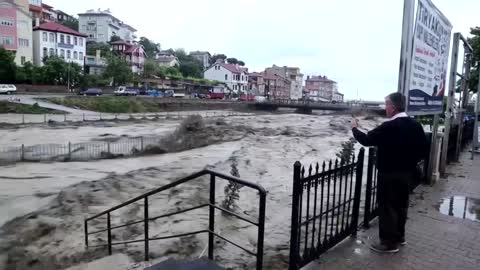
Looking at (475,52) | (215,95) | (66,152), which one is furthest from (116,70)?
(475,52)

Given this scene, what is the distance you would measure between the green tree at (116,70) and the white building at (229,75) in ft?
142

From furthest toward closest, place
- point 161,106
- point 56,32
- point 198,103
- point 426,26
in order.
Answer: point 56,32
point 198,103
point 161,106
point 426,26

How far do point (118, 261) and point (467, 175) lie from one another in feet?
27.5

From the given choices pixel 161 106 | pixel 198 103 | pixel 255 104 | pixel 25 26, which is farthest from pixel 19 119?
pixel 255 104

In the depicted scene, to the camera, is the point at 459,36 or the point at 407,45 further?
the point at 459,36

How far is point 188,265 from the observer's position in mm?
4172

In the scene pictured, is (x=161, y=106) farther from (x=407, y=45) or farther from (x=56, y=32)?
(x=407, y=45)

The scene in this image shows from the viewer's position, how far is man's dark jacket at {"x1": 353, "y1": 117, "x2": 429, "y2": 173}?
4.48 meters

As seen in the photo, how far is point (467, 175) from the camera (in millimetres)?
9758

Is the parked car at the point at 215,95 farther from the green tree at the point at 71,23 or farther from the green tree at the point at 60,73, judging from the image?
the green tree at the point at 71,23

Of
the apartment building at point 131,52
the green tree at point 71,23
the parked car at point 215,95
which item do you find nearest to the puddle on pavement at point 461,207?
the parked car at point 215,95

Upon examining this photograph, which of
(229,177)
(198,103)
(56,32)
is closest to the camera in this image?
(229,177)

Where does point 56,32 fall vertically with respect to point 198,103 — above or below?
above

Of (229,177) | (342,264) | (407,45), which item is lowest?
(342,264)
